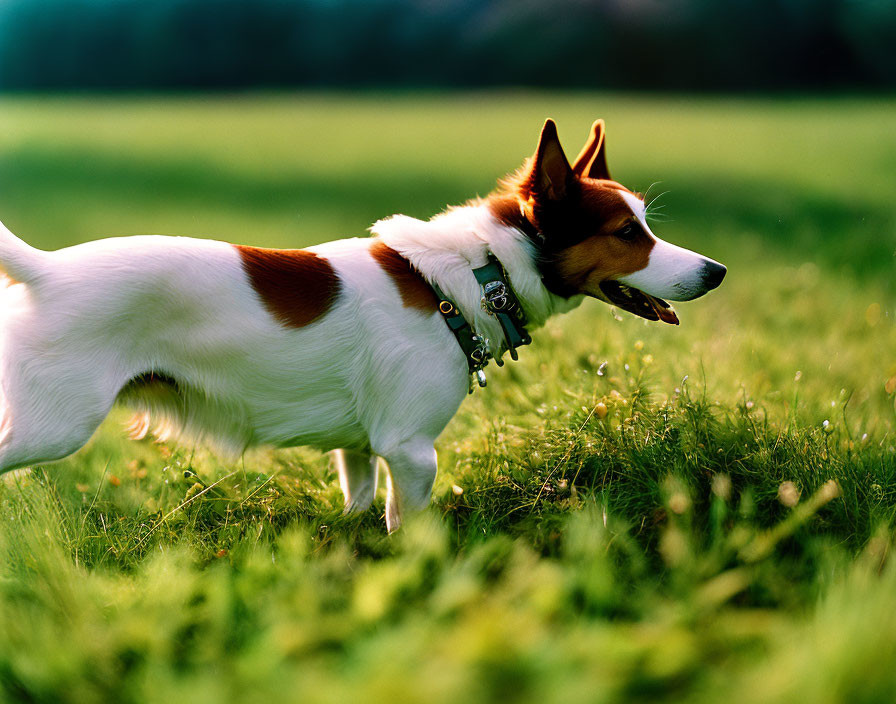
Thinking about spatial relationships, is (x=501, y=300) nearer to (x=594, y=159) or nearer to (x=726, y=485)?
(x=594, y=159)

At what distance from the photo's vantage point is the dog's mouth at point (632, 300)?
3.00 m

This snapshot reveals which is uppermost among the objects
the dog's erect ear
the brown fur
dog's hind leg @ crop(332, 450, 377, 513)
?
the dog's erect ear

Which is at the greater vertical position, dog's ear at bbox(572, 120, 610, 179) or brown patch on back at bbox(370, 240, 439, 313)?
dog's ear at bbox(572, 120, 610, 179)

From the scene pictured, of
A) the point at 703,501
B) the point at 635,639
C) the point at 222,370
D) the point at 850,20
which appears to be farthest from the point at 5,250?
the point at 850,20

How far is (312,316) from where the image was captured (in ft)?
9.10

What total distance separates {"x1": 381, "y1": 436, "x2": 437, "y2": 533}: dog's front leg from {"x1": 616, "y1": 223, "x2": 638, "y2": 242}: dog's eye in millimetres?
1006

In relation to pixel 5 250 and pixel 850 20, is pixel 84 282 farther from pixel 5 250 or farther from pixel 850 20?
pixel 850 20

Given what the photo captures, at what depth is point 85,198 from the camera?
1244 centimetres

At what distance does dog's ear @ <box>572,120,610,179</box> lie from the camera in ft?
10.7

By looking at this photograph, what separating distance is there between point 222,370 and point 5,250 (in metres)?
0.74

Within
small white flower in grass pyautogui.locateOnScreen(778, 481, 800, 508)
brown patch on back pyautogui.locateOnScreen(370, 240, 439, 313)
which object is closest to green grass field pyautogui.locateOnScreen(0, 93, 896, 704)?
small white flower in grass pyautogui.locateOnScreen(778, 481, 800, 508)

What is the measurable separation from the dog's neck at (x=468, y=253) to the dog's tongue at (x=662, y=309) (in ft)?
1.24

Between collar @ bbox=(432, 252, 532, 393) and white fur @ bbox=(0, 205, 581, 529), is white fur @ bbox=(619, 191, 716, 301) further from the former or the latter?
collar @ bbox=(432, 252, 532, 393)

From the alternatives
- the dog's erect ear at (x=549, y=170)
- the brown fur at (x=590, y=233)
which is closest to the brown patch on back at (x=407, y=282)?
the brown fur at (x=590, y=233)
